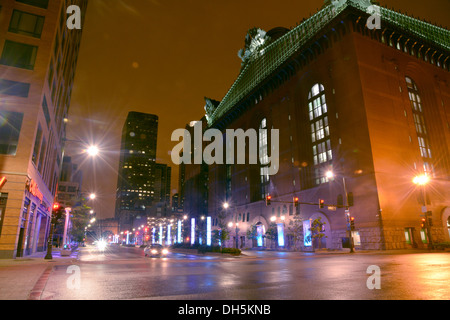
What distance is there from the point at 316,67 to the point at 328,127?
1228 cm

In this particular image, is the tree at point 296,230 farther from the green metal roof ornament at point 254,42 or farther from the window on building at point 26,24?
the green metal roof ornament at point 254,42

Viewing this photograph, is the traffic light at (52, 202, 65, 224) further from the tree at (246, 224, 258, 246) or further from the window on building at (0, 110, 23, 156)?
the tree at (246, 224, 258, 246)

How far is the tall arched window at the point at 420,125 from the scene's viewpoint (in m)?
A: 49.4

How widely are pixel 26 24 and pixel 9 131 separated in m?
11.1

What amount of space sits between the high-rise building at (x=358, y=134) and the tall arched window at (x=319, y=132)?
188 mm

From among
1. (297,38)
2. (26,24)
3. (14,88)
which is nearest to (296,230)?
(297,38)

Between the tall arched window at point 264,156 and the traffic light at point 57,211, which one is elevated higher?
the tall arched window at point 264,156

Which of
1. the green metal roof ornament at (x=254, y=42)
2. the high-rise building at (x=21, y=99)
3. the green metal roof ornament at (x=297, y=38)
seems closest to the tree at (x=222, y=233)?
the high-rise building at (x=21, y=99)

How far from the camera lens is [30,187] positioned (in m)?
27.0

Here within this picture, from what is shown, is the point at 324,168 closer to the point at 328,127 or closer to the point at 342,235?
the point at 328,127

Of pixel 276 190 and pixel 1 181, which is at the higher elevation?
pixel 276 190

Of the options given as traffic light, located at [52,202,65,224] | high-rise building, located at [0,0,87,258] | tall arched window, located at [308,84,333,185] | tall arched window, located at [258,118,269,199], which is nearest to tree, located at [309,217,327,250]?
tall arched window, located at [308,84,333,185]
